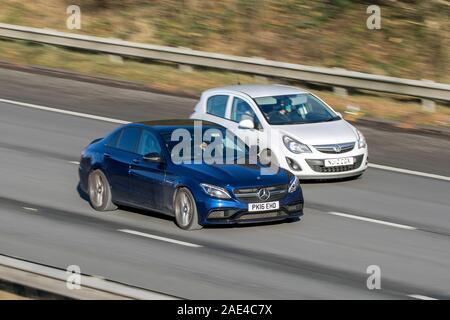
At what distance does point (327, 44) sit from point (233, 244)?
53.7 ft

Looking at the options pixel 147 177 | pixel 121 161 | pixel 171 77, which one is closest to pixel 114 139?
pixel 121 161

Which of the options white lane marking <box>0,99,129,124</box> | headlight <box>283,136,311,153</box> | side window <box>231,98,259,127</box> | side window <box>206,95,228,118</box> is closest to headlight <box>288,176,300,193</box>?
headlight <box>283,136,311,153</box>

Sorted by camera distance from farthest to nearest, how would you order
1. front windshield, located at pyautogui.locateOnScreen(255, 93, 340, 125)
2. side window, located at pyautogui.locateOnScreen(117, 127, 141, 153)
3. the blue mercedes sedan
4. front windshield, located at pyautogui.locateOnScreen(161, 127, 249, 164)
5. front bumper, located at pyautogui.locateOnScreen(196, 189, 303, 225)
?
front windshield, located at pyautogui.locateOnScreen(255, 93, 340, 125)
side window, located at pyautogui.locateOnScreen(117, 127, 141, 153)
front windshield, located at pyautogui.locateOnScreen(161, 127, 249, 164)
the blue mercedes sedan
front bumper, located at pyautogui.locateOnScreen(196, 189, 303, 225)

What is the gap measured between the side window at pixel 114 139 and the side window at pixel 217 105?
10.1ft

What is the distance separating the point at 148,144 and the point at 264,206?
2.20 m

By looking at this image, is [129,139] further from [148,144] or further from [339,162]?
[339,162]

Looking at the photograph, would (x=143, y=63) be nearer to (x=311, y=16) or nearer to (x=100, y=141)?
(x=311, y=16)

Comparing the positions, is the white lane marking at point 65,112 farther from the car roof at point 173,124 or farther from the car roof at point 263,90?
the car roof at point 173,124

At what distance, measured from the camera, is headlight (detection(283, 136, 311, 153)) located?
18.9m

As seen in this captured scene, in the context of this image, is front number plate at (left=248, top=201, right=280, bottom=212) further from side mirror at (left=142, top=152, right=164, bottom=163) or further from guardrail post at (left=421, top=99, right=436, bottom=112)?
guardrail post at (left=421, top=99, right=436, bottom=112)

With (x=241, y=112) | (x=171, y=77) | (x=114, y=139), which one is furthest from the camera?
(x=171, y=77)

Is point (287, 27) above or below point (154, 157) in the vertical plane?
above

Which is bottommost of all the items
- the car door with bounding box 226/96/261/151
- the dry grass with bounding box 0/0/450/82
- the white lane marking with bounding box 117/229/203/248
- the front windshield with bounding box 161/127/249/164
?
the white lane marking with bounding box 117/229/203/248

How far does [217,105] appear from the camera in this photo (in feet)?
66.8
